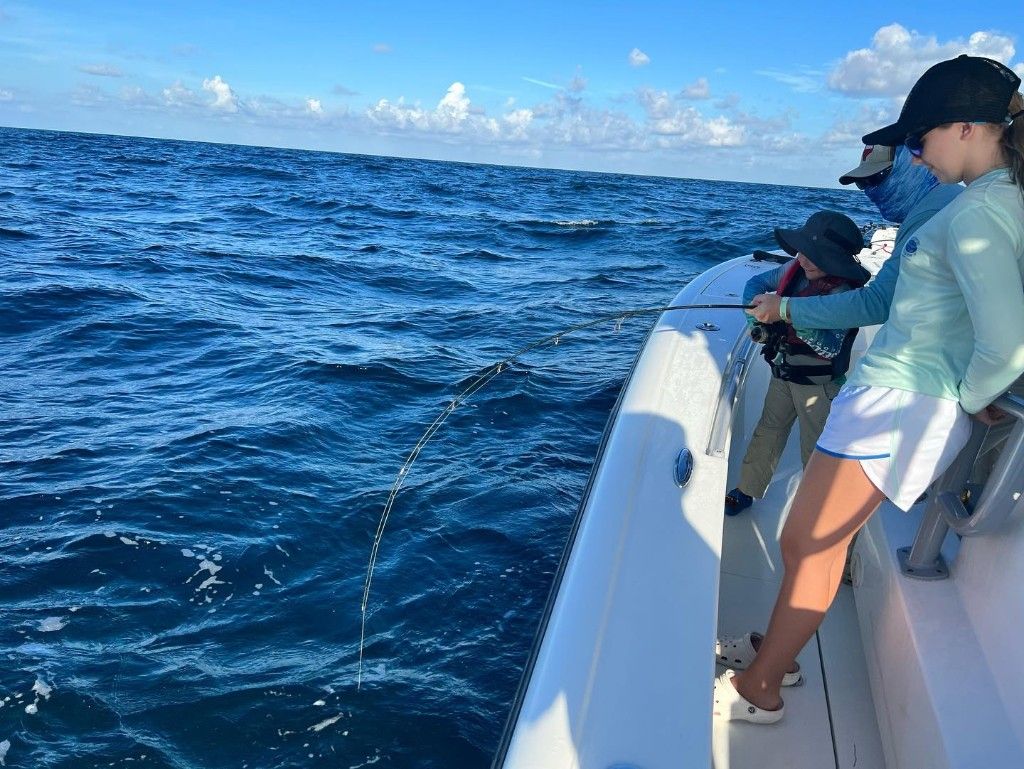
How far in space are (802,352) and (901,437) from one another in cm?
125

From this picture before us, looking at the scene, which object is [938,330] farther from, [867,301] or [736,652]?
[736,652]

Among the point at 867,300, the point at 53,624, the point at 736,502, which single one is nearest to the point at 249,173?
the point at 53,624

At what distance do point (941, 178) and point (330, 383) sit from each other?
505 cm

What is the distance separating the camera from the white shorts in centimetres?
157

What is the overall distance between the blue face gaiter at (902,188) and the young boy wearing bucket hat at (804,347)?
121mm

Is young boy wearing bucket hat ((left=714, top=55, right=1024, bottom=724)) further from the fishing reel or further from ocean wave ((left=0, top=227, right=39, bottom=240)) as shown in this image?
ocean wave ((left=0, top=227, right=39, bottom=240))

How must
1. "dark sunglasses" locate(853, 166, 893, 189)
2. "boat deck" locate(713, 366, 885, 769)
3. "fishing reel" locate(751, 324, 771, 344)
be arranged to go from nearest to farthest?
"boat deck" locate(713, 366, 885, 769) < "dark sunglasses" locate(853, 166, 893, 189) < "fishing reel" locate(751, 324, 771, 344)

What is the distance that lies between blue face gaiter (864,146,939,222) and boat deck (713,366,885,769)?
127 cm

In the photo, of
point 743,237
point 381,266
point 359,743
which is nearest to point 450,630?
point 359,743

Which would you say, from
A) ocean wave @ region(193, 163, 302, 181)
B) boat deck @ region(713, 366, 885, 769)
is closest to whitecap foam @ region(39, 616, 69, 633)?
boat deck @ region(713, 366, 885, 769)

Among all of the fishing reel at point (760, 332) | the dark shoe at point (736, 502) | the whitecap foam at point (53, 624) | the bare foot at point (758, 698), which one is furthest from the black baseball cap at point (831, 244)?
the whitecap foam at point (53, 624)

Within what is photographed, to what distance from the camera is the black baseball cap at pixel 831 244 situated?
2.63 meters

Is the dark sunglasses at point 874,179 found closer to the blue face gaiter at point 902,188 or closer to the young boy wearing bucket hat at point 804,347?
the blue face gaiter at point 902,188

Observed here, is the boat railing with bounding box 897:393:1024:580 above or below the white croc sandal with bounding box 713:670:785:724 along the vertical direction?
above
